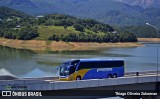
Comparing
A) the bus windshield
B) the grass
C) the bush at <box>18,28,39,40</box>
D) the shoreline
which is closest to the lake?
the bus windshield

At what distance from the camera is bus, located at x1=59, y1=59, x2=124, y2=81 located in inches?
1015

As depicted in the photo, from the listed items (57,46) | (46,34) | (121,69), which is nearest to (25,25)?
(46,34)

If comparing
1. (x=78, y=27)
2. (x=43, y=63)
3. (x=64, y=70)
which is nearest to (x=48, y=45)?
(x=78, y=27)

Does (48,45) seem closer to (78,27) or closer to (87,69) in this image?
(78,27)

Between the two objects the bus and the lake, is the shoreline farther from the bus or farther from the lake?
the bus

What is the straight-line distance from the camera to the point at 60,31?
162750 mm

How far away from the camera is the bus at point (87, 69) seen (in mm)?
25786

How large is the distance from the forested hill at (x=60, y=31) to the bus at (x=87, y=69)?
400 feet

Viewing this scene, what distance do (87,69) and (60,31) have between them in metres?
137

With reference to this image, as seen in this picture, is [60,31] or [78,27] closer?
[60,31]

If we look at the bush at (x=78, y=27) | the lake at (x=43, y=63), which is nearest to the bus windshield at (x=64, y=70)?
the lake at (x=43, y=63)

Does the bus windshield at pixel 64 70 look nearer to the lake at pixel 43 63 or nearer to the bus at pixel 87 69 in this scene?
the bus at pixel 87 69

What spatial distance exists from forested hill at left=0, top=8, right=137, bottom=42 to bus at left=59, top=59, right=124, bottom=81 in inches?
4804

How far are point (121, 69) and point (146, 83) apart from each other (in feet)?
10.4
